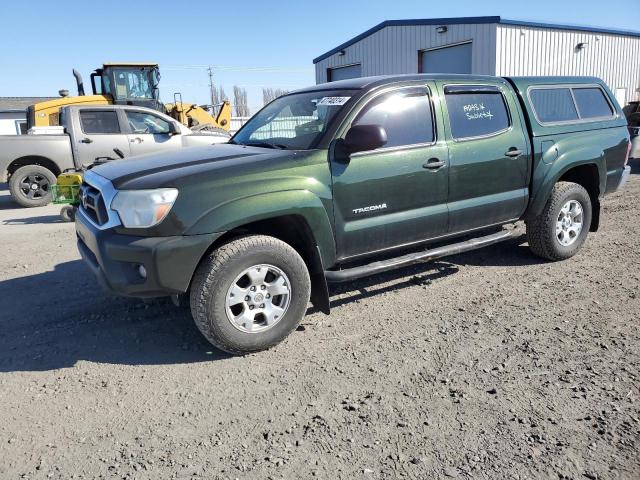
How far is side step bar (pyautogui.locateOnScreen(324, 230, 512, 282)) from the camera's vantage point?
3775 mm

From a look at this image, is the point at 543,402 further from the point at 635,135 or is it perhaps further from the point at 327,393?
the point at 635,135

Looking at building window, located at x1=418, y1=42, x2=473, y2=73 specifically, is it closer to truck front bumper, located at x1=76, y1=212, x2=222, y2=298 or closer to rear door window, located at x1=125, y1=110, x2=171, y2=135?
rear door window, located at x1=125, y1=110, x2=171, y2=135

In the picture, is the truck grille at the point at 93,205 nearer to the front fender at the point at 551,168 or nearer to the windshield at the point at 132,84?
the front fender at the point at 551,168

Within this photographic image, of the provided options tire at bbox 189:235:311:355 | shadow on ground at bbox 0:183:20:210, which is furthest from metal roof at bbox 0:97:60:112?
tire at bbox 189:235:311:355

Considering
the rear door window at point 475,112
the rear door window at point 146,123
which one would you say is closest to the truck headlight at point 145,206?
the rear door window at point 475,112

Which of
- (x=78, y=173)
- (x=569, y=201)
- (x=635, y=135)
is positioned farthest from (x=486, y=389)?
(x=635, y=135)

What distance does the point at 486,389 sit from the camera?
3.00m

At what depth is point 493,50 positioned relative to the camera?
17188 mm

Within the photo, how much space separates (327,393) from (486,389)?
0.95 metres

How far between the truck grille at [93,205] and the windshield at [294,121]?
4.45 feet

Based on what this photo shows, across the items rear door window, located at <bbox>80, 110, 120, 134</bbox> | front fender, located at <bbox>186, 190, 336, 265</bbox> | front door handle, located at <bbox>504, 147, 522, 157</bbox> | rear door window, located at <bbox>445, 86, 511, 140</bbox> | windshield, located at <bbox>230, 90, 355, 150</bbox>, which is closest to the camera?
front fender, located at <bbox>186, 190, 336, 265</bbox>

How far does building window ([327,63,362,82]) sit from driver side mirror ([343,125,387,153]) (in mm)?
19788

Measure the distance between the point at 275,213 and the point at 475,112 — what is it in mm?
2288

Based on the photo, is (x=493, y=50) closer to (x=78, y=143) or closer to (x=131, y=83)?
(x=131, y=83)
